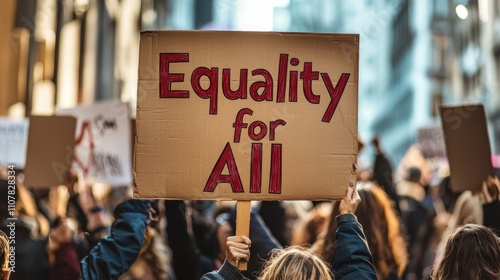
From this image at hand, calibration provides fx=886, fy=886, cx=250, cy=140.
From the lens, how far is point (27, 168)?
540 cm

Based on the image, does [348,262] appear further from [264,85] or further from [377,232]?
[377,232]

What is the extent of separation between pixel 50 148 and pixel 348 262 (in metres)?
2.70

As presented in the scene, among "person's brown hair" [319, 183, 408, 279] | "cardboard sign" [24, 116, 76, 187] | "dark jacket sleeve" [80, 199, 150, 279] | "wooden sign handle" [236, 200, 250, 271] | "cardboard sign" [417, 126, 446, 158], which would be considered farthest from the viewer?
"cardboard sign" [417, 126, 446, 158]

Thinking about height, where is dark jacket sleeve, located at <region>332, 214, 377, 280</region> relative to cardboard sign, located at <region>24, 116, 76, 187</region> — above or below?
below

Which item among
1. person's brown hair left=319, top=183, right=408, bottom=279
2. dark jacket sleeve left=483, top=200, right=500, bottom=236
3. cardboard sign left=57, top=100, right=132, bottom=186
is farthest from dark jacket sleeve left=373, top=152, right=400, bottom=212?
cardboard sign left=57, top=100, right=132, bottom=186

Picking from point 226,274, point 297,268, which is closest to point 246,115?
point 226,274

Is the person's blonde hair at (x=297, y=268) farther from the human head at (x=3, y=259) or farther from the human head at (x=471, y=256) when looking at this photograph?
the human head at (x=3, y=259)

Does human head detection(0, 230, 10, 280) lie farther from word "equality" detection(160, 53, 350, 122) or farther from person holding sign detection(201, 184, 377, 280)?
word "equality" detection(160, 53, 350, 122)

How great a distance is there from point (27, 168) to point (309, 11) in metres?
146

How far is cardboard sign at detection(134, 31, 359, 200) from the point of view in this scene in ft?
11.9

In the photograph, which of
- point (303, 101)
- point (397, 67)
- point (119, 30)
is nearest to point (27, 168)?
point (303, 101)

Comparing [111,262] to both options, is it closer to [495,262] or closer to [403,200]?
[495,262]

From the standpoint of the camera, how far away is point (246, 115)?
3.65m

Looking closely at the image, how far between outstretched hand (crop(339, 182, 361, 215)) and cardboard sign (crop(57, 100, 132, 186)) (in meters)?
3.02
